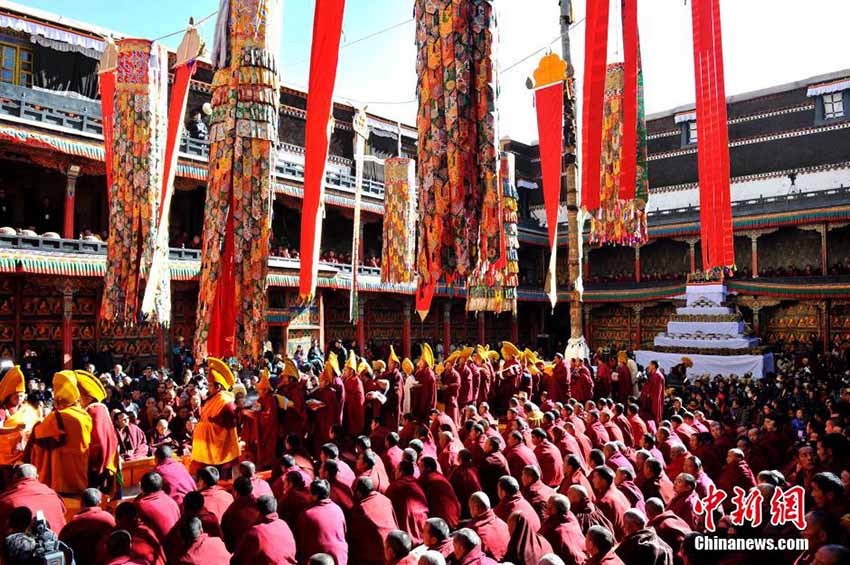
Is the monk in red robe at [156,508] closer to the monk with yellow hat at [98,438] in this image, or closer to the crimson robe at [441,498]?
the monk with yellow hat at [98,438]

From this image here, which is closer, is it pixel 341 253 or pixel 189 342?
pixel 189 342

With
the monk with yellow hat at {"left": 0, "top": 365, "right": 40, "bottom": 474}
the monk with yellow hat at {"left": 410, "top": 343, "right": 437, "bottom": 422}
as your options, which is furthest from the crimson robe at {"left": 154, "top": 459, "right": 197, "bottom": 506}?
the monk with yellow hat at {"left": 410, "top": 343, "right": 437, "bottom": 422}

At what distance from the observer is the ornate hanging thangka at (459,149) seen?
6.34m

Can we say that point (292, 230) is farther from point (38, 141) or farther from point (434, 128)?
point (434, 128)

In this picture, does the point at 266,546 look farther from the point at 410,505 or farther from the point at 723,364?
the point at 723,364

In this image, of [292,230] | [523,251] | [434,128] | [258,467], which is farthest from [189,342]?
[523,251]

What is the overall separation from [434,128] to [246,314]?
2866mm

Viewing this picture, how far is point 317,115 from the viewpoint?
6281 millimetres

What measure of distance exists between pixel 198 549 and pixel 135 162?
7.15 metres

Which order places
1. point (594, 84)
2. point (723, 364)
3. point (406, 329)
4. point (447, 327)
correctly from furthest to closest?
1. point (447, 327)
2. point (406, 329)
3. point (723, 364)
4. point (594, 84)

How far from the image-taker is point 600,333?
2714 centimetres

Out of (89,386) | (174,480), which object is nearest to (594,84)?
(174,480)

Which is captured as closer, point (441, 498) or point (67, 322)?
point (441, 498)

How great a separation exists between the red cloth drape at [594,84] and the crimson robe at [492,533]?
216 inches
